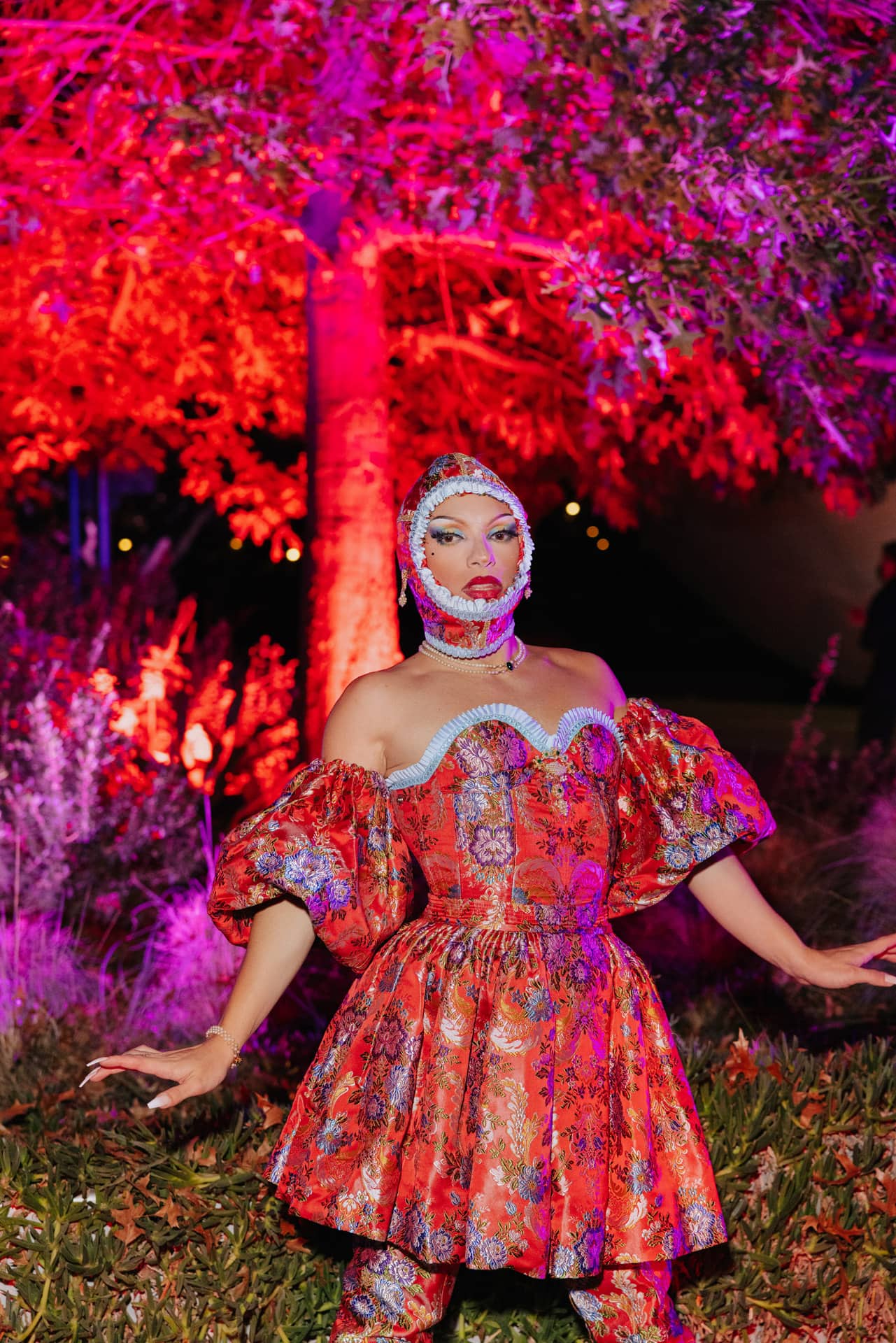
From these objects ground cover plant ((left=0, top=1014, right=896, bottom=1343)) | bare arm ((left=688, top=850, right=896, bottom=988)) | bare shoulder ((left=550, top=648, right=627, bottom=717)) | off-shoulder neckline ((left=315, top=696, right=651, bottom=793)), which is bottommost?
ground cover plant ((left=0, top=1014, right=896, bottom=1343))

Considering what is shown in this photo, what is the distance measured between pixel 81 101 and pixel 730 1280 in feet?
19.5

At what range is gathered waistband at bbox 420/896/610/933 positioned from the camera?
299cm

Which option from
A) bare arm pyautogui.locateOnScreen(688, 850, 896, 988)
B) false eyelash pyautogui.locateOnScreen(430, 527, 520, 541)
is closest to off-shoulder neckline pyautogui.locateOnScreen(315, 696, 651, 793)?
false eyelash pyautogui.locateOnScreen(430, 527, 520, 541)

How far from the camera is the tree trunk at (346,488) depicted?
271 inches

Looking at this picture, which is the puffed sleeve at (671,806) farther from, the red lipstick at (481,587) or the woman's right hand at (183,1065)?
the woman's right hand at (183,1065)

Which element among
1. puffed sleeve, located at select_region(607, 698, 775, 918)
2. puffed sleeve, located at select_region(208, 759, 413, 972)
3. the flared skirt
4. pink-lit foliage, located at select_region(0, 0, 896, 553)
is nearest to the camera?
the flared skirt

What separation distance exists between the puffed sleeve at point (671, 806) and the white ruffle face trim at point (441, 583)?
1.36 ft

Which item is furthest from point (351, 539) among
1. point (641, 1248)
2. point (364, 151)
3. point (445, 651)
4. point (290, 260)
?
point (641, 1248)

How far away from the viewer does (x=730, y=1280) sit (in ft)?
12.5

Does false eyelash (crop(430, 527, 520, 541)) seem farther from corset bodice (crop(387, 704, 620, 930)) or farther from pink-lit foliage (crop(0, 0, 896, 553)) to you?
pink-lit foliage (crop(0, 0, 896, 553))

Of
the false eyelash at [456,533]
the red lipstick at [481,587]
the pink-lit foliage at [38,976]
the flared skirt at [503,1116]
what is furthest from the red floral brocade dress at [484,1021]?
the pink-lit foliage at [38,976]

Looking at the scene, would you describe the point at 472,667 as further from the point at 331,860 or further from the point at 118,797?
the point at 118,797

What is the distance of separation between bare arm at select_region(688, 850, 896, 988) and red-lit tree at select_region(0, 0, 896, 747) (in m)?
1.85

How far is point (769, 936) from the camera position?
128 inches
